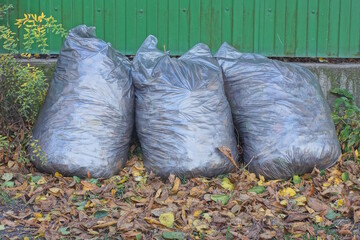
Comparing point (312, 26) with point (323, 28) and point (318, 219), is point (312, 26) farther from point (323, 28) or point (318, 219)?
point (318, 219)

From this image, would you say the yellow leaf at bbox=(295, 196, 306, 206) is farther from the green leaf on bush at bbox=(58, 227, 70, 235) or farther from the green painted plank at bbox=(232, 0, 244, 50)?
the green painted plank at bbox=(232, 0, 244, 50)

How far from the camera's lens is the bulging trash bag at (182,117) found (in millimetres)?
5453

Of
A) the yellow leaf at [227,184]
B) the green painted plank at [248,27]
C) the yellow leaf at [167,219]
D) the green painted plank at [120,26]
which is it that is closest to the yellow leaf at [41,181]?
the yellow leaf at [167,219]

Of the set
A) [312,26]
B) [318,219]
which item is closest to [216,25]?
[312,26]

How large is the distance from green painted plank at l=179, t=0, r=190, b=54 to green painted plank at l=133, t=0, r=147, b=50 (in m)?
0.33

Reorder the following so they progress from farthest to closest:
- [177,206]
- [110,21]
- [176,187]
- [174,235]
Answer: [110,21], [176,187], [177,206], [174,235]

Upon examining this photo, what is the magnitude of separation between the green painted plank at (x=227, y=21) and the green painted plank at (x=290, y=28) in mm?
516

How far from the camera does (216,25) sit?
6.50 metres

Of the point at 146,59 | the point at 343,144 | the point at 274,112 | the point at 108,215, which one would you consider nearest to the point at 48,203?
the point at 108,215

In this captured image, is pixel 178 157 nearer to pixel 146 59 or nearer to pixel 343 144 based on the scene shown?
pixel 146 59

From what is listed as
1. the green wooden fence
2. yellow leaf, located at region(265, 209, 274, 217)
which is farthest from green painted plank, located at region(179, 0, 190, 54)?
yellow leaf, located at region(265, 209, 274, 217)

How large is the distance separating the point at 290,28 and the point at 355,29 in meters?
0.61

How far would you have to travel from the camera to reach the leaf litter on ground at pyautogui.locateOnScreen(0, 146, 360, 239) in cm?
469

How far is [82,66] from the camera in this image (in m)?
5.66
